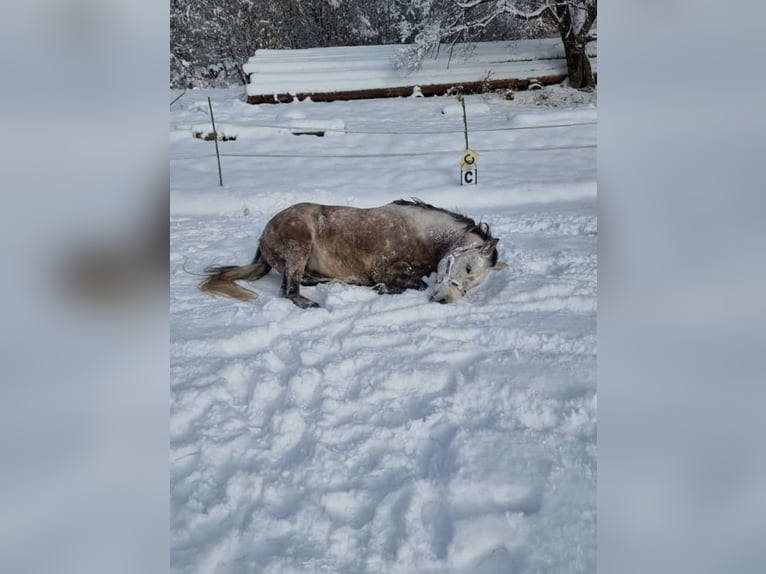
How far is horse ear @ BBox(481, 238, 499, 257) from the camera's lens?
5.59ft

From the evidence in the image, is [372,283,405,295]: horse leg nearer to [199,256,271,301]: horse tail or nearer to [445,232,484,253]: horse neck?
[445,232,484,253]: horse neck

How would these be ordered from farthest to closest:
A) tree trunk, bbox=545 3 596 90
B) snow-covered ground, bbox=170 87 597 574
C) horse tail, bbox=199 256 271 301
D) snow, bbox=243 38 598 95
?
1. horse tail, bbox=199 256 271 301
2. snow, bbox=243 38 598 95
3. tree trunk, bbox=545 3 596 90
4. snow-covered ground, bbox=170 87 597 574

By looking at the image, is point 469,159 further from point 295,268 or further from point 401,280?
point 295,268

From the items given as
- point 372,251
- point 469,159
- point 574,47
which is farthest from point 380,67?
point 372,251

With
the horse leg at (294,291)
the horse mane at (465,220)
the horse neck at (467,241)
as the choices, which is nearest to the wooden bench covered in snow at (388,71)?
the horse mane at (465,220)

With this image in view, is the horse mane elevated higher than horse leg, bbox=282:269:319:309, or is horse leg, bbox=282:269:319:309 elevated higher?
the horse mane

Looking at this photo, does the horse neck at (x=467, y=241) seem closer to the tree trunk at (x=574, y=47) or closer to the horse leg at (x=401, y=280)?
the horse leg at (x=401, y=280)

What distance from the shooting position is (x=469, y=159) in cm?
153

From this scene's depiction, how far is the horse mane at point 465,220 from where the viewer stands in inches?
66.9

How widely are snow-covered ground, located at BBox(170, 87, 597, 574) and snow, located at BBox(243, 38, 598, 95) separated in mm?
→ 51

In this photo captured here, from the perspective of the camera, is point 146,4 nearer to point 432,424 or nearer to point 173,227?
point 173,227

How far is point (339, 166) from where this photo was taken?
162 centimetres

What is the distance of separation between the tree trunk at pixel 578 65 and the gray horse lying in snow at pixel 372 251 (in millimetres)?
456

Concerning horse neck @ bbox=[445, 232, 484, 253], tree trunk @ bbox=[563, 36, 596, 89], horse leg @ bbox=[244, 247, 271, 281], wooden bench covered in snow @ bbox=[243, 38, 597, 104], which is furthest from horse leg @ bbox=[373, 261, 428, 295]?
tree trunk @ bbox=[563, 36, 596, 89]
